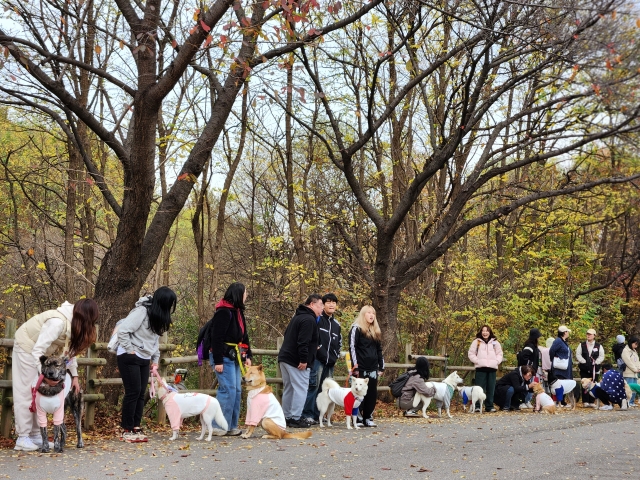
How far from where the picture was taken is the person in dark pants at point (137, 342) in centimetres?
903

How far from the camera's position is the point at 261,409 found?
9.57 metres

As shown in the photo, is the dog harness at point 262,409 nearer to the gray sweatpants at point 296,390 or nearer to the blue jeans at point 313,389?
the gray sweatpants at point 296,390

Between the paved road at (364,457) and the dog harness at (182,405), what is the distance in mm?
314

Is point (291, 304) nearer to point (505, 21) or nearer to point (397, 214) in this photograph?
point (397, 214)

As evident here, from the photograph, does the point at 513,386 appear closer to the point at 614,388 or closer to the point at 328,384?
the point at 614,388

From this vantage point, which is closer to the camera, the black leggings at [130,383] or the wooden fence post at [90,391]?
the black leggings at [130,383]

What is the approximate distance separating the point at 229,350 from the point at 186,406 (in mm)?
995

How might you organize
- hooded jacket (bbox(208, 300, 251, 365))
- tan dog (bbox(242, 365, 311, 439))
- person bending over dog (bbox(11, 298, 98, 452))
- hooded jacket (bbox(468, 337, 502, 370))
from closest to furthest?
person bending over dog (bbox(11, 298, 98, 452)) < tan dog (bbox(242, 365, 311, 439)) < hooded jacket (bbox(208, 300, 251, 365)) < hooded jacket (bbox(468, 337, 502, 370))

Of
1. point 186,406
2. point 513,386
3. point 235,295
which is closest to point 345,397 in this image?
point 235,295

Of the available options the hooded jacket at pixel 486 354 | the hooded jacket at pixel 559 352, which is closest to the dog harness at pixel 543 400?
the hooded jacket at pixel 486 354

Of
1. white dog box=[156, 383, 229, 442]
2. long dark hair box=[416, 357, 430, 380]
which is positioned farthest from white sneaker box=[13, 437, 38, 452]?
long dark hair box=[416, 357, 430, 380]

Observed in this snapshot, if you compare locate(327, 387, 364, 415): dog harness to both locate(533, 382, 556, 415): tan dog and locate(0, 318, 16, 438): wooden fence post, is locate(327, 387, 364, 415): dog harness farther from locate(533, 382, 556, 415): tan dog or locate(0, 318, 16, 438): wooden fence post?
locate(533, 382, 556, 415): tan dog

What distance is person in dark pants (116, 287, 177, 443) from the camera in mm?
9031

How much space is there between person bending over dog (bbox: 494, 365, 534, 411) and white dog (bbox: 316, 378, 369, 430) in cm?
598
